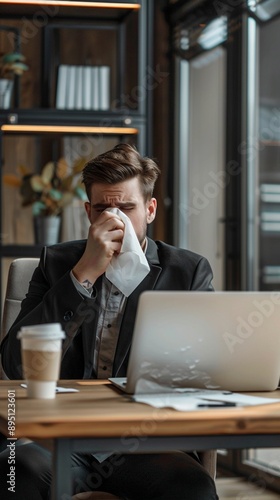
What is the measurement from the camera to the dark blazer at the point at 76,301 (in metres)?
2.01

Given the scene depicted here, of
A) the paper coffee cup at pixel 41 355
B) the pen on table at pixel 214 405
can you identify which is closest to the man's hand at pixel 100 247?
the paper coffee cup at pixel 41 355

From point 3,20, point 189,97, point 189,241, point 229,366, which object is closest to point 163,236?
point 189,241

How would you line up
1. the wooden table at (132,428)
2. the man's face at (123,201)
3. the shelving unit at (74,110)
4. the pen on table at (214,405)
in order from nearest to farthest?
the wooden table at (132,428) → the pen on table at (214,405) → the man's face at (123,201) → the shelving unit at (74,110)

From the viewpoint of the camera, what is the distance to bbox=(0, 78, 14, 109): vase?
4.19 meters

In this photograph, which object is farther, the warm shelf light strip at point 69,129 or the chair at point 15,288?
the warm shelf light strip at point 69,129

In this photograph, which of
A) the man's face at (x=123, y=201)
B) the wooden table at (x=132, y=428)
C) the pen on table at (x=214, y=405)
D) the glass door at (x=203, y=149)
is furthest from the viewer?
the glass door at (x=203, y=149)

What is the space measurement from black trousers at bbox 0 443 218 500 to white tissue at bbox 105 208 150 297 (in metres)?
0.44

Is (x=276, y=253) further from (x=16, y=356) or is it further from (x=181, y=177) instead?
(x=16, y=356)

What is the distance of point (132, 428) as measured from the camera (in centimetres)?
135

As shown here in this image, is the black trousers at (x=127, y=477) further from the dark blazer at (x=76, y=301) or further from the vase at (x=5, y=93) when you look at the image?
the vase at (x=5, y=93)

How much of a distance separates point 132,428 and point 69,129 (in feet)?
9.79

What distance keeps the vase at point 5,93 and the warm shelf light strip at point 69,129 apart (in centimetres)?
12

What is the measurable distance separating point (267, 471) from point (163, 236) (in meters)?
1.58

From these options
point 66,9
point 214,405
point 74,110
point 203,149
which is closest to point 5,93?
point 74,110
